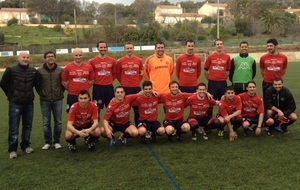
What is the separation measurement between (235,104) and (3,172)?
4.32m

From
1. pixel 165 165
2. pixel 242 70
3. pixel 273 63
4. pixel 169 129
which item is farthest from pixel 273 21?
pixel 165 165

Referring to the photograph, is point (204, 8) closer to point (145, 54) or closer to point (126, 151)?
point (145, 54)

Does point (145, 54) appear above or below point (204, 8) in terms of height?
below

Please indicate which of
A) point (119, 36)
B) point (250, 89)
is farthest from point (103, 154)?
point (119, 36)

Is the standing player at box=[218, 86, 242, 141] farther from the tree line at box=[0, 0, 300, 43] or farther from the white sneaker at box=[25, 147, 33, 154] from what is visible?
the tree line at box=[0, 0, 300, 43]

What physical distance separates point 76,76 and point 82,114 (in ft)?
2.83

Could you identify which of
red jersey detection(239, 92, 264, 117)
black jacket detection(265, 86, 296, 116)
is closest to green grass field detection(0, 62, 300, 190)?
red jersey detection(239, 92, 264, 117)

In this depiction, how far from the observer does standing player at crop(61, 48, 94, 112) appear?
6547mm

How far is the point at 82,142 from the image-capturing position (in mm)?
6941

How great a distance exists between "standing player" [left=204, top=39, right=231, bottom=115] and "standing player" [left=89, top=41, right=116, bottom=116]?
2.13 meters

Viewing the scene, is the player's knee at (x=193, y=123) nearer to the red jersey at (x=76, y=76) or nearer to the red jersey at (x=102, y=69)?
the red jersey at (x=102, y=69)

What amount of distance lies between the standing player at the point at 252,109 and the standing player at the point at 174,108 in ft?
4.03

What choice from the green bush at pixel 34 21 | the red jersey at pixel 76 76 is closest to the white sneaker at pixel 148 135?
the red jersey at pixel 76 76

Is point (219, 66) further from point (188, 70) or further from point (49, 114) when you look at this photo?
point (49, 114)
